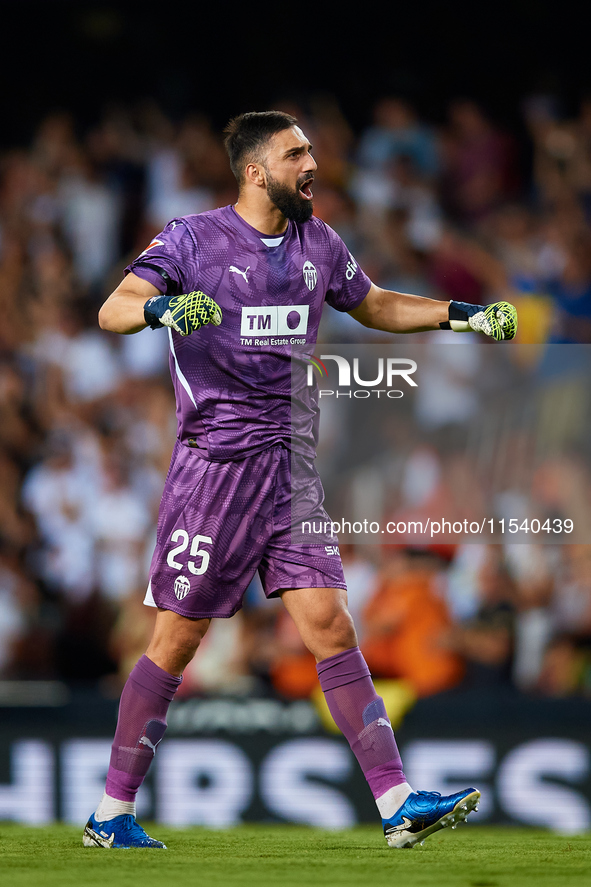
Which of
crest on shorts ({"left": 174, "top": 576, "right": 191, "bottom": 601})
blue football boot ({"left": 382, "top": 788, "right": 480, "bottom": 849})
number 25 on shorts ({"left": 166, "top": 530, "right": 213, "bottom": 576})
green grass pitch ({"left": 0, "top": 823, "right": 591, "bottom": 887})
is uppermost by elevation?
number 25 on shorts ({"left": 166, "top": 530, "right": 213, "bottom": 576})

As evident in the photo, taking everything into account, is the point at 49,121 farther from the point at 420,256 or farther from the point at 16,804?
the point at 16,804

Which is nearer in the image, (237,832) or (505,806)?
(237,832)

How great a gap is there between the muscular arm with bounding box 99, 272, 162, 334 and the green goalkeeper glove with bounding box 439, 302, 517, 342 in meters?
0.95

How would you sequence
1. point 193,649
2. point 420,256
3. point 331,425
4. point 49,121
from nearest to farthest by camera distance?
point 193,649 → point 331,425 → point 420,256 → point 49,121

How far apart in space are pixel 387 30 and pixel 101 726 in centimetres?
608

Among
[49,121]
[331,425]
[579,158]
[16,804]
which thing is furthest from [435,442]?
[49,121]

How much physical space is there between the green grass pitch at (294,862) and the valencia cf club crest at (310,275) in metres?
1.63

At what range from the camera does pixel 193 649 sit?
3.28 m

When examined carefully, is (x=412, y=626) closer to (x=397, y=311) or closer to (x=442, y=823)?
(x=397, y=311)

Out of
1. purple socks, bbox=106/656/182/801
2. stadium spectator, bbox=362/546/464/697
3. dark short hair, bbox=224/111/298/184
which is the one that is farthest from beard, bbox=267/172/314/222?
stadium spectator, bbox=362/546/464/697

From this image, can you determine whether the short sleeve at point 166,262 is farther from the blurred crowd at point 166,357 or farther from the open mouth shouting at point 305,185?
the blurred crowd at point 166,357

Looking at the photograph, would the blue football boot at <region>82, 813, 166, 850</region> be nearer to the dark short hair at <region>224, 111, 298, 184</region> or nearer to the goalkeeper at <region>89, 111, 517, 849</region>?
the goalkeeper at <region>89, 111, 517, 849</region>

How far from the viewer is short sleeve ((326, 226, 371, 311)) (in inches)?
136

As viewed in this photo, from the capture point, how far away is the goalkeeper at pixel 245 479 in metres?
3.21
